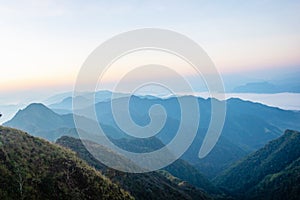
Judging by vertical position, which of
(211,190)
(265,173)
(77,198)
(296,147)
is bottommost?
(211,190)

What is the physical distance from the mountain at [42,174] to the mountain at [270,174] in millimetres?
108857

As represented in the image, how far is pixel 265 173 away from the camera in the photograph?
6280 inches

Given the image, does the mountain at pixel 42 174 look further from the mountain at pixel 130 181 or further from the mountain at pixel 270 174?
the mountain at pixel 270 174

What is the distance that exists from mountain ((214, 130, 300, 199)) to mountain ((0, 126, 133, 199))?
357ft

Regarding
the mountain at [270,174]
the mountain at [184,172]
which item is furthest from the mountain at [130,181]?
the mountain at [184,172]

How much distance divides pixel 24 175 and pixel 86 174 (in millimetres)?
6435

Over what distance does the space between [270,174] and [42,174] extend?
5798 inches

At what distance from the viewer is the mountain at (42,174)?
2106 centimetres

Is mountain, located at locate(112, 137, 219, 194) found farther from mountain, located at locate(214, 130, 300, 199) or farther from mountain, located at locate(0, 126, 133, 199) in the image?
mountain, located at locate(0, 126, 133, 199)

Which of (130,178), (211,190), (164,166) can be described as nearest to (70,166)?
(130,178)

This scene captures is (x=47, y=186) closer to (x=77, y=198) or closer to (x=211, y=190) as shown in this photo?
(x=77, y=198)

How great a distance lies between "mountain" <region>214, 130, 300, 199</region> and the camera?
123m

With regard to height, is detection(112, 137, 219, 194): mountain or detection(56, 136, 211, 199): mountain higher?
detection(56, 136, 211, 199): mountain

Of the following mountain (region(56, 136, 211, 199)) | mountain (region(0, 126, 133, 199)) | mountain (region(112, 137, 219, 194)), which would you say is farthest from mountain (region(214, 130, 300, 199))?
mountain (region(0, 126, 133, 199))
